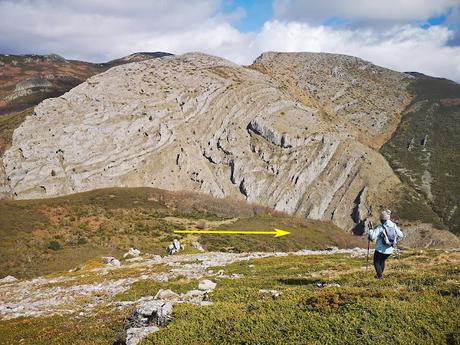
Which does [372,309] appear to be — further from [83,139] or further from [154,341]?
[83,139]

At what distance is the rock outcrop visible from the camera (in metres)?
109

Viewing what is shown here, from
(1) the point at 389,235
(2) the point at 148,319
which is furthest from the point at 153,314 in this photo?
(1) the point at 389,235

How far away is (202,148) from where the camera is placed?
127 meters

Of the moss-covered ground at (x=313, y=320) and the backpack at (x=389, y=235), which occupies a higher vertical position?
the backpack at (x=389, y=235)

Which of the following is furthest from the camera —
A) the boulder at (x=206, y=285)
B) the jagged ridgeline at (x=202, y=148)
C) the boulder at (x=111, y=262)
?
the jagged ridgeline at (x=202, y=148)

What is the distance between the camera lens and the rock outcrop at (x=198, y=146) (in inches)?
4306

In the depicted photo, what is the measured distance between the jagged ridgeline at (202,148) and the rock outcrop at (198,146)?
30cm

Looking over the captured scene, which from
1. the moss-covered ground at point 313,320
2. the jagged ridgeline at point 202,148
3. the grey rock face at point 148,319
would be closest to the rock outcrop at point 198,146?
the jagged ridgeline at point 202,148

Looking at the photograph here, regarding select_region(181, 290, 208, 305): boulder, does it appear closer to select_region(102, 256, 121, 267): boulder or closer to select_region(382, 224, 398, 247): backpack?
select_region(382, 224, 398, 247): backpack

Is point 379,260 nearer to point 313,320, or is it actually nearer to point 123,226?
point 313,320

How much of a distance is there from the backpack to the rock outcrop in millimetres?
91965

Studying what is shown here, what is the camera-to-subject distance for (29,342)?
21.3 meters

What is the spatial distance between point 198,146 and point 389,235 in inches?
4271

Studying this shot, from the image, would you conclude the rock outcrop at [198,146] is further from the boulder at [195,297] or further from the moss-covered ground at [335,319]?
the moss-covered ground at [335,319]
